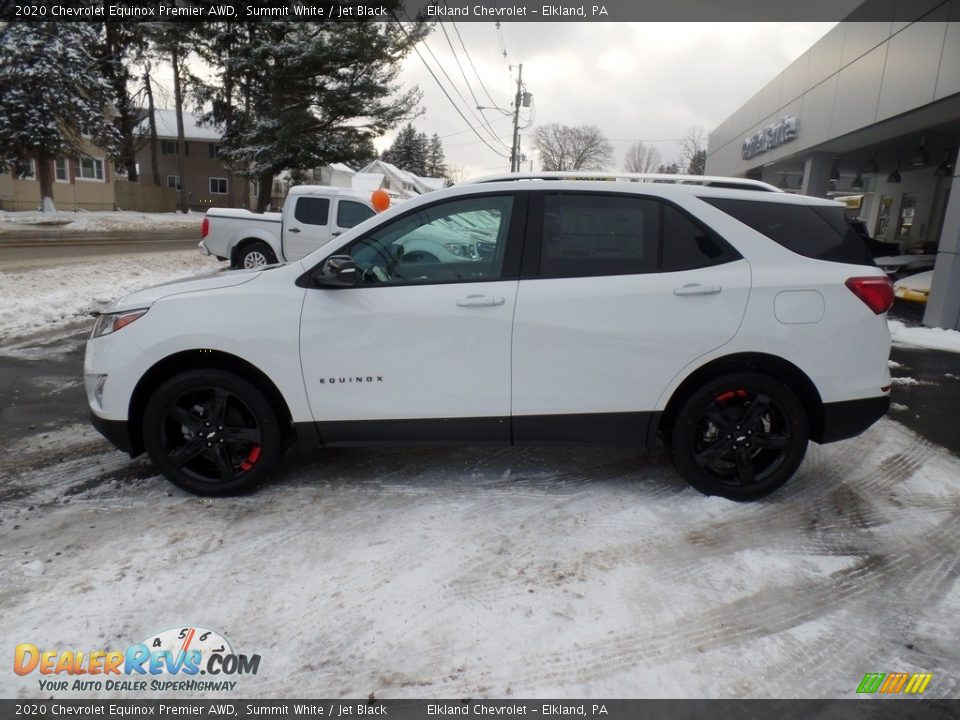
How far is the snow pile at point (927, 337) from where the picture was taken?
30.3ft

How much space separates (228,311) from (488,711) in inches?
98.7

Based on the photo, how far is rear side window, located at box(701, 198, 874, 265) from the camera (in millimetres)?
3738

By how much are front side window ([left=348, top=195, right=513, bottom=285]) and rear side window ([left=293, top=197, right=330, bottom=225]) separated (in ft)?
32.7

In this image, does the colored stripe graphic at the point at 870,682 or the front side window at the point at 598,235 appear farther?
the front side window at the point at 598,235

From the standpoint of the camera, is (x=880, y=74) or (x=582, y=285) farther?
(x=880, y=74)

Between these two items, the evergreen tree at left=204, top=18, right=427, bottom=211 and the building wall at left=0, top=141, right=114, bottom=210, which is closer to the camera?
the evergreen tree at left=204, top=18, right=427, bottom=211

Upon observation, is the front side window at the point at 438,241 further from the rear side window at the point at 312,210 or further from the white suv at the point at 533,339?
the rear side window at the point at 312,210

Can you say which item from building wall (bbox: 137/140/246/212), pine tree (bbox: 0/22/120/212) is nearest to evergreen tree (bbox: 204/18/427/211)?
pine tree (bbox: 0/22/120/212)

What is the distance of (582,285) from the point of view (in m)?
3.65

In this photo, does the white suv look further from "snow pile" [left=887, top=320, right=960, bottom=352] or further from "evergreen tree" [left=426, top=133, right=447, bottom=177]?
"evergreen tree" [left=426, top=133, right=447, bottom=177]

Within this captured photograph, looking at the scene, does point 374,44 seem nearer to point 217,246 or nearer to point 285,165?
point 285,165

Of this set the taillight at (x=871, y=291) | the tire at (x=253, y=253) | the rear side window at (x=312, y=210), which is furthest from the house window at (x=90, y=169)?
the taillight at (x=871, y=291)

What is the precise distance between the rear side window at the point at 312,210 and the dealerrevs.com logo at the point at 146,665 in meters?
11.4

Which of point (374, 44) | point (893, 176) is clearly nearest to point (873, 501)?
point (893, 176)
